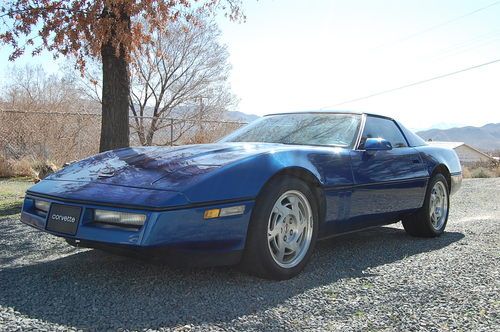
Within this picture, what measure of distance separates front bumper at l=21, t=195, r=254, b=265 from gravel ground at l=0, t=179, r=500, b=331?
0.24 metres

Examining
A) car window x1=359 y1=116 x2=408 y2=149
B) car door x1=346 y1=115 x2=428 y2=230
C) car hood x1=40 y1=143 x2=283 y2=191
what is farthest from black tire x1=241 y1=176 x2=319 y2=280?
car window x1=359 y1=116 x2=408 y2=149

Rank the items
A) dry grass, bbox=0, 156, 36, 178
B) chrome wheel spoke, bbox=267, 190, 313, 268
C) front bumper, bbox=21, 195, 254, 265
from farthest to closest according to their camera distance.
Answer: dry grass, bbox=0, 156, 36, 178 → chrome wheel spoke, bbox=267, 190, 313, 268 → front bumper, bbox=21, 195, 254, 265

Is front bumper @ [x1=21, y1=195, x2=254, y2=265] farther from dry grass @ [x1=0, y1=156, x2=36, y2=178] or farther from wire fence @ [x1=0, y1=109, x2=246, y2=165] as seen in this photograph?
wire fence @ [x1=0, y1=109, x2=246, y2=165]

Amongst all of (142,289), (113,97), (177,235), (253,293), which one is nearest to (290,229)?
(253,293)

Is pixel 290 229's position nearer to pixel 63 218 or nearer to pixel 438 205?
pixel 63 218

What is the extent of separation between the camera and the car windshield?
4.27m

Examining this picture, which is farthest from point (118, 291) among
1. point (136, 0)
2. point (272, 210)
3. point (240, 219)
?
point (136, 0)

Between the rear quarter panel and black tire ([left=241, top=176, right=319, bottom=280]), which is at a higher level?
the rear quarter panel

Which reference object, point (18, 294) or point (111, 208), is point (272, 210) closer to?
point (111, 208)

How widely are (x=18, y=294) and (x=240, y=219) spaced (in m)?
1.35

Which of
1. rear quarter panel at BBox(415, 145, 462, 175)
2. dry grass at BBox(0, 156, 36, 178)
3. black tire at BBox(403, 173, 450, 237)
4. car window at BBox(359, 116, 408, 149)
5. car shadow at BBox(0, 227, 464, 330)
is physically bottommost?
dry grass at BBox(0, 156, 36, 178)

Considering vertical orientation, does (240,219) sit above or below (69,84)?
below

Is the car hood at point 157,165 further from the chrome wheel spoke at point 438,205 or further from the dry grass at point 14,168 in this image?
the dry grass at point 14,168

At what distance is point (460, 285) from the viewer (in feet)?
10.9
